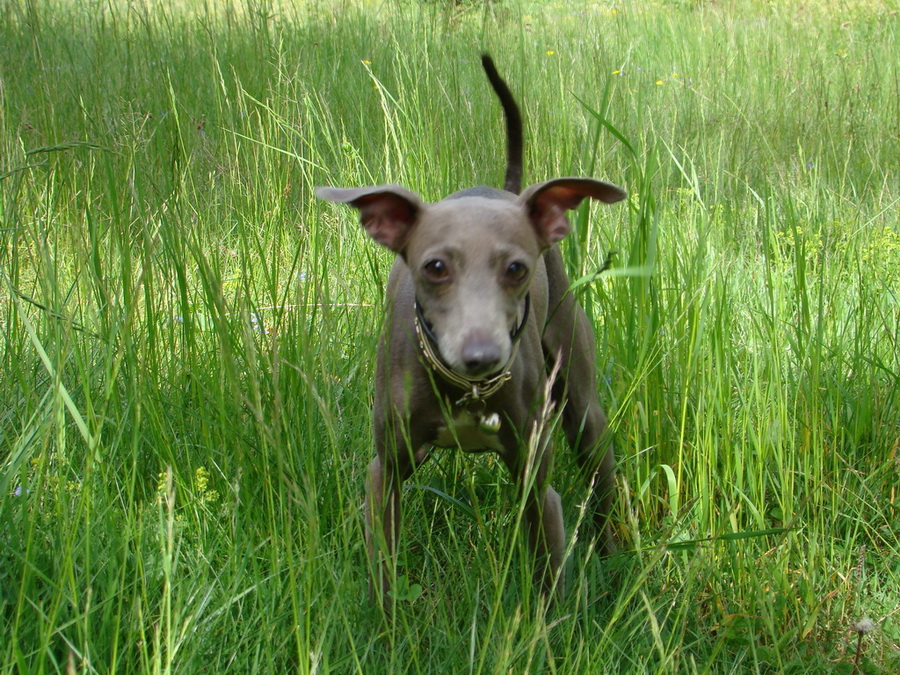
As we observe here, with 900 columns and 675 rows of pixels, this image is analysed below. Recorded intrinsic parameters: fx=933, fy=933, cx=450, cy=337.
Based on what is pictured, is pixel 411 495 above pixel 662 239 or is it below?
below

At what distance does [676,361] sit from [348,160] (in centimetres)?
150

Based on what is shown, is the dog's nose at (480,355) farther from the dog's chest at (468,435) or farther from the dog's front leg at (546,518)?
the dog's front leg at (546,518)

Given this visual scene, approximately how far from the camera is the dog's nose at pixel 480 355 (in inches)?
67.9

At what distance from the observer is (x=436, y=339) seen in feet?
6.47

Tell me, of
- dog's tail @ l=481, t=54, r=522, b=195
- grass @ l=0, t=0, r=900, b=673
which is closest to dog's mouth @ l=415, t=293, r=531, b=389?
grass @ l=0, t=0, r=900, b=673

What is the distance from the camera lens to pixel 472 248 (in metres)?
1.93

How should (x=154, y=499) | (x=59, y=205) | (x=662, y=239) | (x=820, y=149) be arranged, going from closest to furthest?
(x=154, y=499), (x=662, y=239), (x=59, y=205), (x=820, y=149)

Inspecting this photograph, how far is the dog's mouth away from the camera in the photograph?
5.68 feet

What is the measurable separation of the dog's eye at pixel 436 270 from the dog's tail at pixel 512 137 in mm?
753

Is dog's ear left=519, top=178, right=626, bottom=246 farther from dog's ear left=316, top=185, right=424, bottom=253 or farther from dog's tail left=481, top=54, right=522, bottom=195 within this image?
dog's tail left=481, top=54, right=522, bottom=195

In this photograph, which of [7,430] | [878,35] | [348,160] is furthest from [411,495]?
[878,35]

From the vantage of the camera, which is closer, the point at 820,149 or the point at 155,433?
the point at 155,433

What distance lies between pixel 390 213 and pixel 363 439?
70cm

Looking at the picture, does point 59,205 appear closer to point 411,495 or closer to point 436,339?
point 411,495
